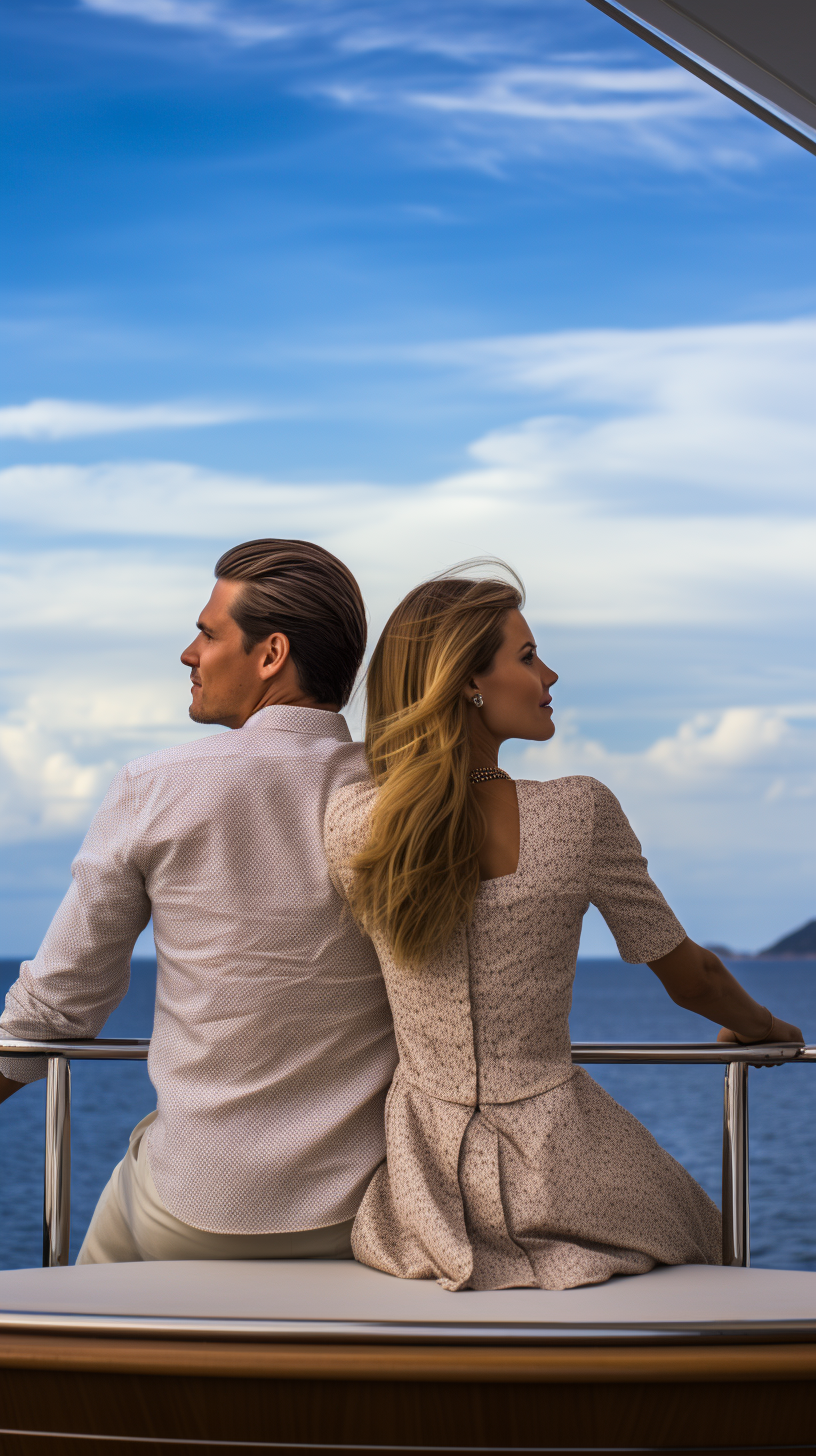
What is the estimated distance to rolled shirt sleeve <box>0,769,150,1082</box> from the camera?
1614mm

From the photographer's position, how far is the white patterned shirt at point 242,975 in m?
1.56

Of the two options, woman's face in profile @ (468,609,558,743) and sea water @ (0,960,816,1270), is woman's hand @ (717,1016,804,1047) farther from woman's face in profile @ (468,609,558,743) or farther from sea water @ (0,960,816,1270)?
sea water @ (0,960,816,1270)

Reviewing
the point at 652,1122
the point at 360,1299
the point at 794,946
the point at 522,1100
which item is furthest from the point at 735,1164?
the point at 794,946

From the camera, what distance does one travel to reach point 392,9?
6241 cm

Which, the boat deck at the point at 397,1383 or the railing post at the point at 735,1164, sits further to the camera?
the railing post at the point at 735,1164

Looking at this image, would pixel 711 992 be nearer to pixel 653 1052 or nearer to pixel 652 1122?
pixel 653 1052

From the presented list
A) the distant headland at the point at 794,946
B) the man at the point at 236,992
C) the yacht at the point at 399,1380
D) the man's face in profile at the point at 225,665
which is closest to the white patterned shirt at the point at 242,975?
→ the man at the point at 236,992

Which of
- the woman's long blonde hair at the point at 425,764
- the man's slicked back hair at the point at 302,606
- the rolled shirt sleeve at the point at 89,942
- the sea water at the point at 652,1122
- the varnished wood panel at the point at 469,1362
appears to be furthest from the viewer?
the sea water at the point at 652,1122

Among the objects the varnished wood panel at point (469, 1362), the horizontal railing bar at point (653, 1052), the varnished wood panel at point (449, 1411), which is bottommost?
the varnished wood panel at point (449, 1411)

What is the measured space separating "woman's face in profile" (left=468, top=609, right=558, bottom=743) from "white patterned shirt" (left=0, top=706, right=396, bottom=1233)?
8.4 inches

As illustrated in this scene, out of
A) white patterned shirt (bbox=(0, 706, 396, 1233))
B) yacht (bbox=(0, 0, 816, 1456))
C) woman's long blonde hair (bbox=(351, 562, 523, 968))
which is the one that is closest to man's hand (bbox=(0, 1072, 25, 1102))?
white patterned shirt (bbox=(0, 706, 396, 1233))

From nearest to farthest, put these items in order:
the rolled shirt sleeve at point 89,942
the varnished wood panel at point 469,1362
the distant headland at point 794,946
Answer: the varnished wood panel at point 469,1362 → the rolled shirt sleeve at point 89,942 → the distant headland at point 794,946

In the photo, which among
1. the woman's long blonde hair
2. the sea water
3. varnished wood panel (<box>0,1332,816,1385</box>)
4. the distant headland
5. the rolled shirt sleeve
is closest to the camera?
varnished wood panel (<box>0,1332,816,1385</box>)

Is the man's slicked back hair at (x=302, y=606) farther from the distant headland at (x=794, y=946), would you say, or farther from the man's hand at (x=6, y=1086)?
the distant headland at (x=794, y=946)
